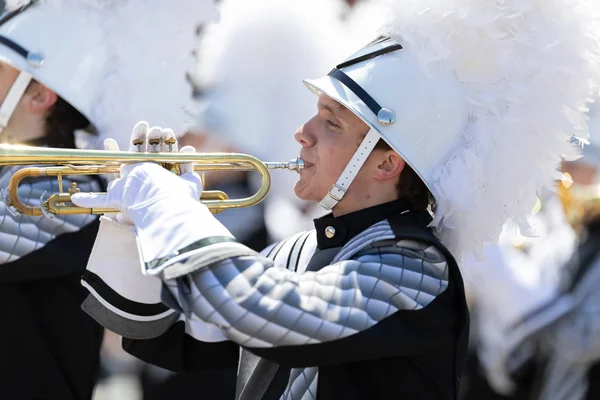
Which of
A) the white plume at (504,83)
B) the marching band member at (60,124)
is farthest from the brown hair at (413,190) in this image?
the marching band member at (60,124)

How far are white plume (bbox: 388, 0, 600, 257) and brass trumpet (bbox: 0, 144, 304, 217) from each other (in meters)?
0.50

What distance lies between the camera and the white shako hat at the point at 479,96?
94.0 inches

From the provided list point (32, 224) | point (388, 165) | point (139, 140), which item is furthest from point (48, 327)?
point (388, 165)

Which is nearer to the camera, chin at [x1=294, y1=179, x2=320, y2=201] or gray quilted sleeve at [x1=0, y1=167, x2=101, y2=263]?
chin at [x1=294, y1=179, x2=320, y2=201]

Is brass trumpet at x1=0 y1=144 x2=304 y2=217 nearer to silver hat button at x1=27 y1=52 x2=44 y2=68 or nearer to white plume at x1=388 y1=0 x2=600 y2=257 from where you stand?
white plume at x1=388 y1=0 x2=600 y2=257

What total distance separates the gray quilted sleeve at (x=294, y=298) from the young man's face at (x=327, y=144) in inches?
16.0

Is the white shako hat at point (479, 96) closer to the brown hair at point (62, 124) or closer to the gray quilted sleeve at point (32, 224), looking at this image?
the gray quilted sleeve at point (32, 224)

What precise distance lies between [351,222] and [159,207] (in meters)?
0.60

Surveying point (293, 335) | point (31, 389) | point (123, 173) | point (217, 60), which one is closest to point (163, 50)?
point (217, 60)

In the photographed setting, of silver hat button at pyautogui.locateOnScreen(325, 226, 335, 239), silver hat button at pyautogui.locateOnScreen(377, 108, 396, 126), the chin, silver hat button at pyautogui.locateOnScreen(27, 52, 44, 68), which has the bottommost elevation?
silver hat button at pyautogui.locateOnScreen(27, 52, 44, 68)

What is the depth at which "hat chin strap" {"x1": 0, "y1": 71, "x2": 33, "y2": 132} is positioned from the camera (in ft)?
13.3

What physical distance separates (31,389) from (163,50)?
1727mm

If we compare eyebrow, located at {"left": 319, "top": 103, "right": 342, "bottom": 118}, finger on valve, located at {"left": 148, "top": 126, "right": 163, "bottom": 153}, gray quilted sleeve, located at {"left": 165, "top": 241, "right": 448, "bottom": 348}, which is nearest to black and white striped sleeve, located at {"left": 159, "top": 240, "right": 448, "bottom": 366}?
gray quilted sleeve, located at {"left": 165, "top": 241, "right": 448, "bottom": 348}

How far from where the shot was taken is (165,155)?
257cm
